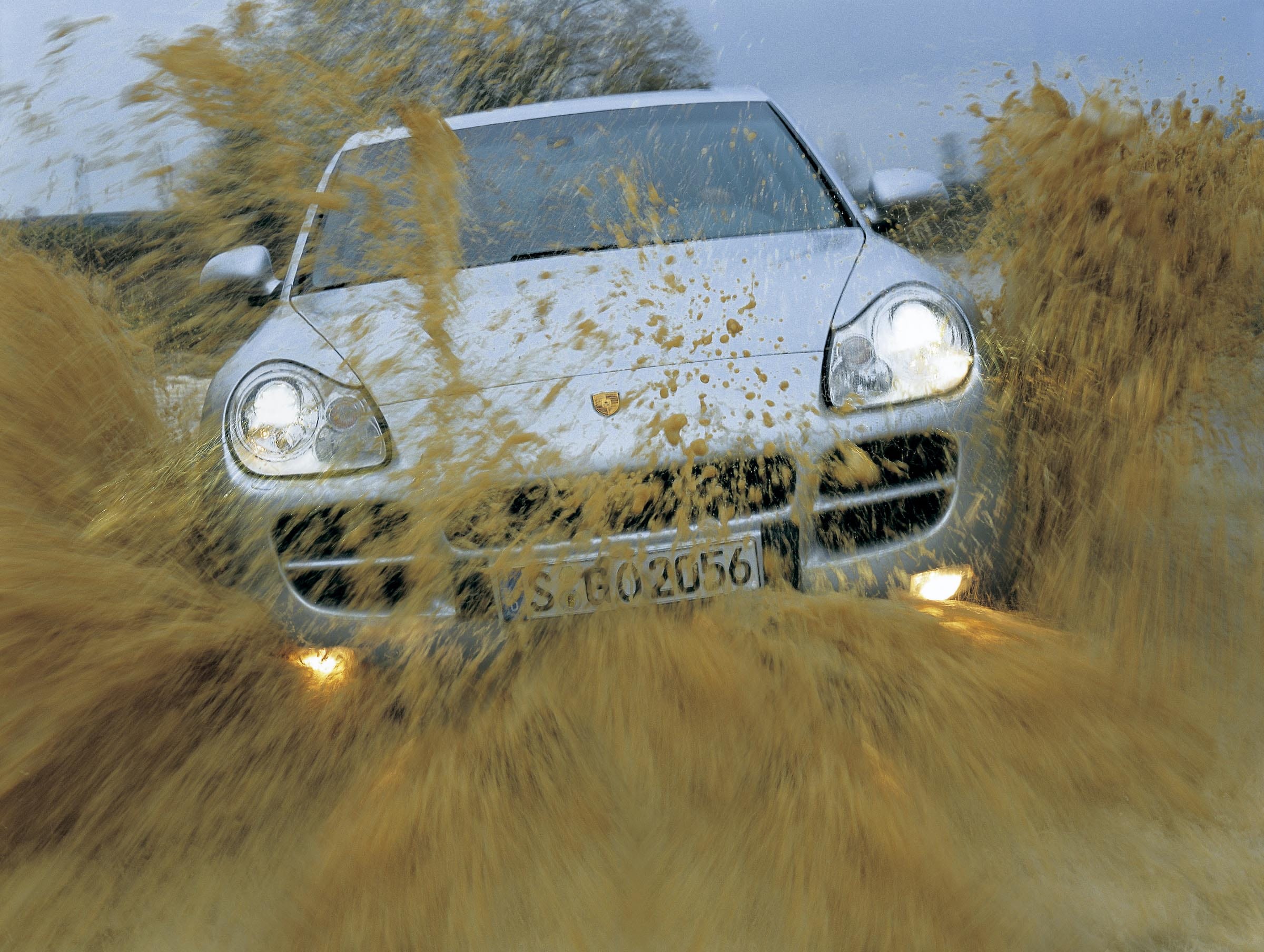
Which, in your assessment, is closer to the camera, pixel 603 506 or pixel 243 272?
pixel 603 506

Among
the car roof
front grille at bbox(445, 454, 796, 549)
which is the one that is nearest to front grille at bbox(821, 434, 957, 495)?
front grille at bbox(445, 454, 796, 549)

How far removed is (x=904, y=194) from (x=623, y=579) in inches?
66.6

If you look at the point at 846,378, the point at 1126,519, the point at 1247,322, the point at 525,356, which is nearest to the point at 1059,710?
the point at 1126,519

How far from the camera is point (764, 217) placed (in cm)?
294

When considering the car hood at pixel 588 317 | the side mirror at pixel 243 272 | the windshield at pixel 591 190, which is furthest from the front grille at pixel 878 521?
the side mirror at pixel 243 272

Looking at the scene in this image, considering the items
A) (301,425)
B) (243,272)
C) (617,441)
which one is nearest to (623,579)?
(617,441)

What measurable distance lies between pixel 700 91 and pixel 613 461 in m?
2.00

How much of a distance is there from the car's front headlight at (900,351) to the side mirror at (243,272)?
1.67m

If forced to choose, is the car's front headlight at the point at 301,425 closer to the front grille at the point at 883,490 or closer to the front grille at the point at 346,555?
the front grille at the point at 346,555

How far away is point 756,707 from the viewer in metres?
1.98

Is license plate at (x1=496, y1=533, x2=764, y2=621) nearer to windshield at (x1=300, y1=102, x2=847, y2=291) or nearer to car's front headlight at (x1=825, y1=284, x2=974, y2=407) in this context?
car's front headlight at (x1=825, y1=284, x2=974, y2=407)

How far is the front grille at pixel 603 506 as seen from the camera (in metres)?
2.01

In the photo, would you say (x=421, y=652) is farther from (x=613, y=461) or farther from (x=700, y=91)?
(x=700, y=91)

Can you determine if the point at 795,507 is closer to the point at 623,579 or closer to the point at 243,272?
the point at 623,579
